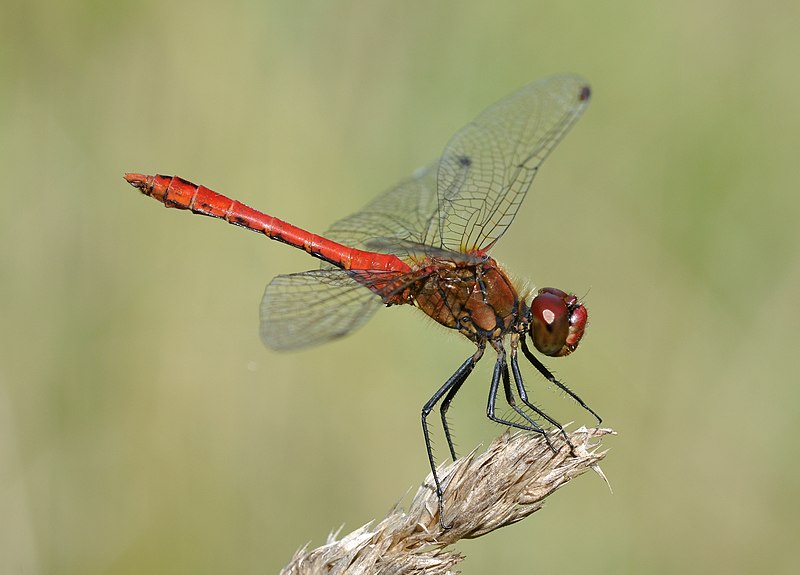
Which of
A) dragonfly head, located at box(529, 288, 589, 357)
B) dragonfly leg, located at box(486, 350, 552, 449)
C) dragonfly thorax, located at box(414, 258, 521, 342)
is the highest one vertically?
dragonfly thorax, located at box(414, 258, 521, 342)

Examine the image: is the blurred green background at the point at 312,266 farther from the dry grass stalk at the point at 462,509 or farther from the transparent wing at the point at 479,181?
the dry grass stalk at the point at 462,509

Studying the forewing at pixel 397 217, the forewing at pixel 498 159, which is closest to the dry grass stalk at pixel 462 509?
the forewing at pixel 498 159

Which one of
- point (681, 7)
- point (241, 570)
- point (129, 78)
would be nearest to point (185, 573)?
point (241, 570)

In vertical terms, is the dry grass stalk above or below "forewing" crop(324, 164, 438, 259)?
below

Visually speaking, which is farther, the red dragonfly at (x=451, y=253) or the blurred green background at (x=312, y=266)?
the blurred green background at (x=312, y=266)

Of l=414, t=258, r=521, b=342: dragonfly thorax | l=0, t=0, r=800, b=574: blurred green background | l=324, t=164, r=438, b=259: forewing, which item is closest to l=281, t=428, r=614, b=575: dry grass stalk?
l=414, t=258, r=521, b=342: dragonfly thorax

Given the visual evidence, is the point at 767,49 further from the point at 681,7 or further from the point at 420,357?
the point at 420,357

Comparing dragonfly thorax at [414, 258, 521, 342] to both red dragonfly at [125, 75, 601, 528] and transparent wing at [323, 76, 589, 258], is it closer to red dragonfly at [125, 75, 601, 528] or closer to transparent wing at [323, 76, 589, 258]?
red dragonfly at [125, 75, 601, 528]

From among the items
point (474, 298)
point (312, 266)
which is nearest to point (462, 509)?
point (474, 298)
